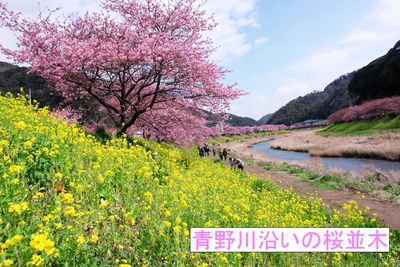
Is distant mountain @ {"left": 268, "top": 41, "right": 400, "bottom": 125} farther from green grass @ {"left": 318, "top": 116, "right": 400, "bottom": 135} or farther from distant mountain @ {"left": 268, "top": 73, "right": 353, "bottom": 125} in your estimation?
green grass @ {"left": 318, "top": 116, "right": 400, "bottom": 135}

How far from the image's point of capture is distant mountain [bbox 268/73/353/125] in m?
127

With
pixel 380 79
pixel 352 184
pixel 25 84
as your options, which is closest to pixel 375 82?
pixel 380 79

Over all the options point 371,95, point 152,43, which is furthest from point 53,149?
point 371,95

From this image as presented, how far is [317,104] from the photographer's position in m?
152

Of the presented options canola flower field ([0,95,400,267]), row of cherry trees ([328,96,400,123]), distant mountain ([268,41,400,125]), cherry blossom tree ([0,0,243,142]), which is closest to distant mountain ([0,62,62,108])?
cherry blossom tree ([0,0,243,142])

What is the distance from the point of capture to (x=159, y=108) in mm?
15945

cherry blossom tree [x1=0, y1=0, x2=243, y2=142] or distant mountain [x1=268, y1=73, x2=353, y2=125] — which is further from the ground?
distant mountain [x1=268, y1=73, x2=353, y2=125]

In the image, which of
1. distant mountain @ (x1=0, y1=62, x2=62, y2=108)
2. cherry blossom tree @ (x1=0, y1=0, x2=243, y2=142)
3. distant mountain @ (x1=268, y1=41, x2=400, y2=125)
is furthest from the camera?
distant mountain @ (x1=268, y1=41, x2=400, y2=125)

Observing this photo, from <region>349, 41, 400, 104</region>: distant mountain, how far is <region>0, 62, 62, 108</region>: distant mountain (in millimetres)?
73383

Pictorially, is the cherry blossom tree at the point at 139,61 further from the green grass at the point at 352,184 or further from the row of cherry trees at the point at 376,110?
the row of cherry trees at the point at 376,110

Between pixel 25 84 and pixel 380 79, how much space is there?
3127 inches

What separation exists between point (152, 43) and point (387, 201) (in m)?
12.1

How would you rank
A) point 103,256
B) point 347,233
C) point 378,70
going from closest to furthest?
1. point 103,256
2. point 347,233
3. point 378,70

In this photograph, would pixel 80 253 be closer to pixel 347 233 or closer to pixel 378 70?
pixel 347 233
